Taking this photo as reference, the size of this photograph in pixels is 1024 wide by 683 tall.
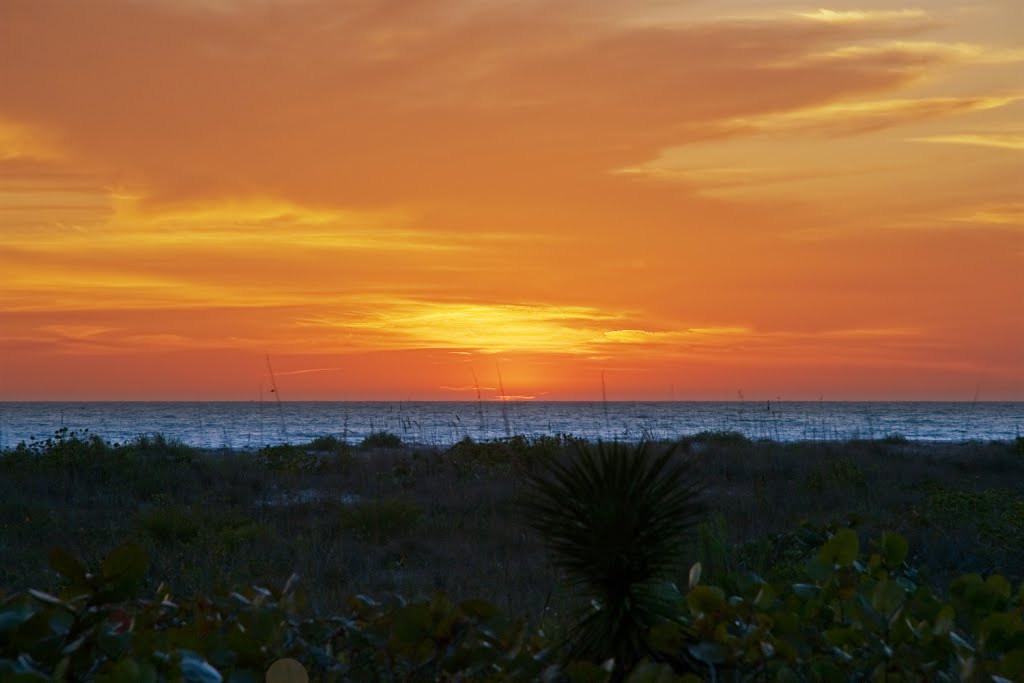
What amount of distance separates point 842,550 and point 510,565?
571 cm

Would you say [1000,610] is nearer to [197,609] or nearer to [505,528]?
[197,609]

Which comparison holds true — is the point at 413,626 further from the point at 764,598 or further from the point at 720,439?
the point at 720,439

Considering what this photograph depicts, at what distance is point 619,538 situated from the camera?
2.55 meters

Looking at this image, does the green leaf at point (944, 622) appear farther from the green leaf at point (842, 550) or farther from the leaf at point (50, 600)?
the leaf at point (50, 600)

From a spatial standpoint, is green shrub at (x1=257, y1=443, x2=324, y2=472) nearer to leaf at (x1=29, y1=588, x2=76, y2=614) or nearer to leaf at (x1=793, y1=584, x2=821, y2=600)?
leaf at (x1=793, y1=584, x2=821, y2=600)

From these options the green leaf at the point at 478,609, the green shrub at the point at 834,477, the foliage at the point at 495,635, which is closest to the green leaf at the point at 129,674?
the foliage at the point at 495,635

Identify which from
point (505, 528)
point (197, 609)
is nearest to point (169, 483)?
point (505, 528)

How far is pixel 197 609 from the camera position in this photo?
3.15 meters

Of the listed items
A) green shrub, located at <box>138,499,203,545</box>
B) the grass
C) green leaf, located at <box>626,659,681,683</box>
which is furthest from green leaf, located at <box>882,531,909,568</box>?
green shrub, located at <box>138,499,203,545</box>

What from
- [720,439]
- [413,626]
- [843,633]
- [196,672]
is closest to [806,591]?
[843,633]

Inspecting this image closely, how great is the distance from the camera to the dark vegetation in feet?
8.25

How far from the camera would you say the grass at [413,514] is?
8156 mm

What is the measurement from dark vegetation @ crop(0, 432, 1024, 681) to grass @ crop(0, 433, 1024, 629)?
5 cm

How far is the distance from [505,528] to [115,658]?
8691 millimetres
